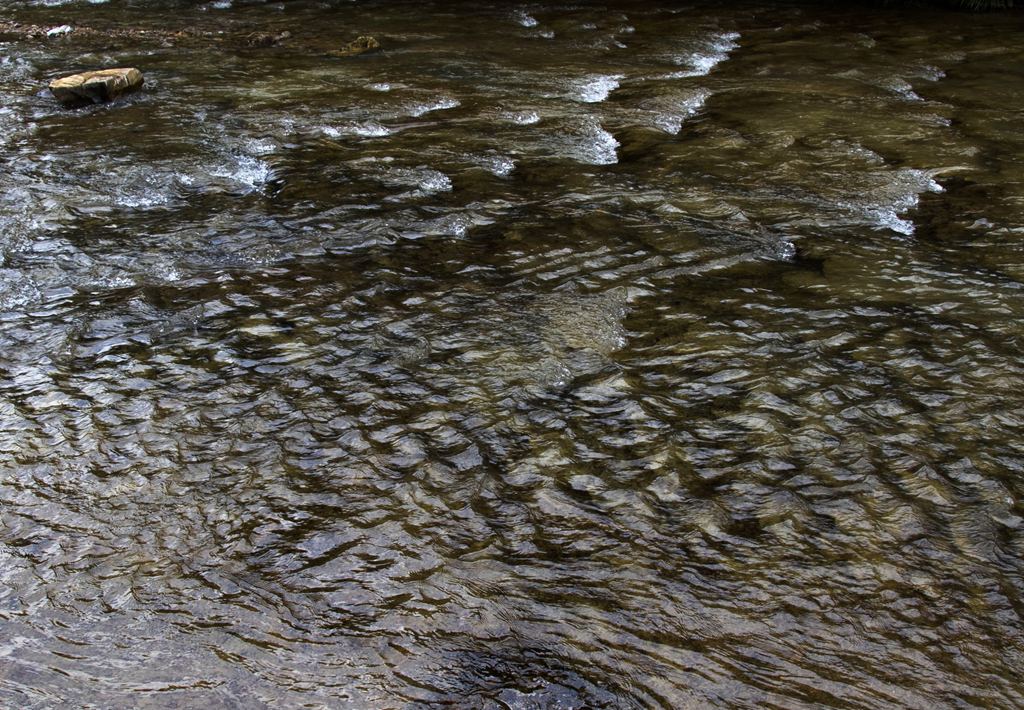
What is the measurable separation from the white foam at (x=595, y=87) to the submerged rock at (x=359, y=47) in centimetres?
244

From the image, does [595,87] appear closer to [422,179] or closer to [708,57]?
[708,57]

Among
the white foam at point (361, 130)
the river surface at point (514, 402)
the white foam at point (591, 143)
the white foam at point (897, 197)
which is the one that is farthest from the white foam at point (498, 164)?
the white foam at point (897, 197)

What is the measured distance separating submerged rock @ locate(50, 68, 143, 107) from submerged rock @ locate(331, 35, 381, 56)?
7.24 ft

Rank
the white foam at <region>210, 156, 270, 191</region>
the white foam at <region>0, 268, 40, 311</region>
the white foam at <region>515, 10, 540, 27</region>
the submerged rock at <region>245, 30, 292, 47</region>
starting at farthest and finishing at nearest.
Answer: the white foam at <region>515, 10, 540, 27</region>, the submerged rock at <region>245, 30, 292, 47</region>, the white foam at <region>210, 156, 270, 191</region>, the white foam at <region>0, 268, 40, 311</region>

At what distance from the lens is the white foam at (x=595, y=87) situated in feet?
25.5

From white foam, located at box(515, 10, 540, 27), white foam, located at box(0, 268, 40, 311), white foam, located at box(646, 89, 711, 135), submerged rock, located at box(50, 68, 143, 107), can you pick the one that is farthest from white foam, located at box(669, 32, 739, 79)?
white foam, located at box(0, 268, 40, 311)

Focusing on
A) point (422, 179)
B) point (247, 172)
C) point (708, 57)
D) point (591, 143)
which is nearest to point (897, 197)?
point (591, 143)

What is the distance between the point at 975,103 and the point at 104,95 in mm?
6972

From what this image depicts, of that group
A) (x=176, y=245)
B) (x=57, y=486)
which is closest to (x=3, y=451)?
(x=57, y=486)

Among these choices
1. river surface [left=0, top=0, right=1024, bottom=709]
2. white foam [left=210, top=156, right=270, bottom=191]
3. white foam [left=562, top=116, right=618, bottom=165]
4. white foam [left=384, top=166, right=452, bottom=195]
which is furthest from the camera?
white foam [left=562, top=116, right=618, bottom=165]

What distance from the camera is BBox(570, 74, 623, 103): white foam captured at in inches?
306

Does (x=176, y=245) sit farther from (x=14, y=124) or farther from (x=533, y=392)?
(x=14, y=124)

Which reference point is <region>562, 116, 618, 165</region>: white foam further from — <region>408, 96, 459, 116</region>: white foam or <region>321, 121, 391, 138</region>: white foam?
<region>321, 121, 391, 138</region>: white foam

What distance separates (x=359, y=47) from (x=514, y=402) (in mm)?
6583
